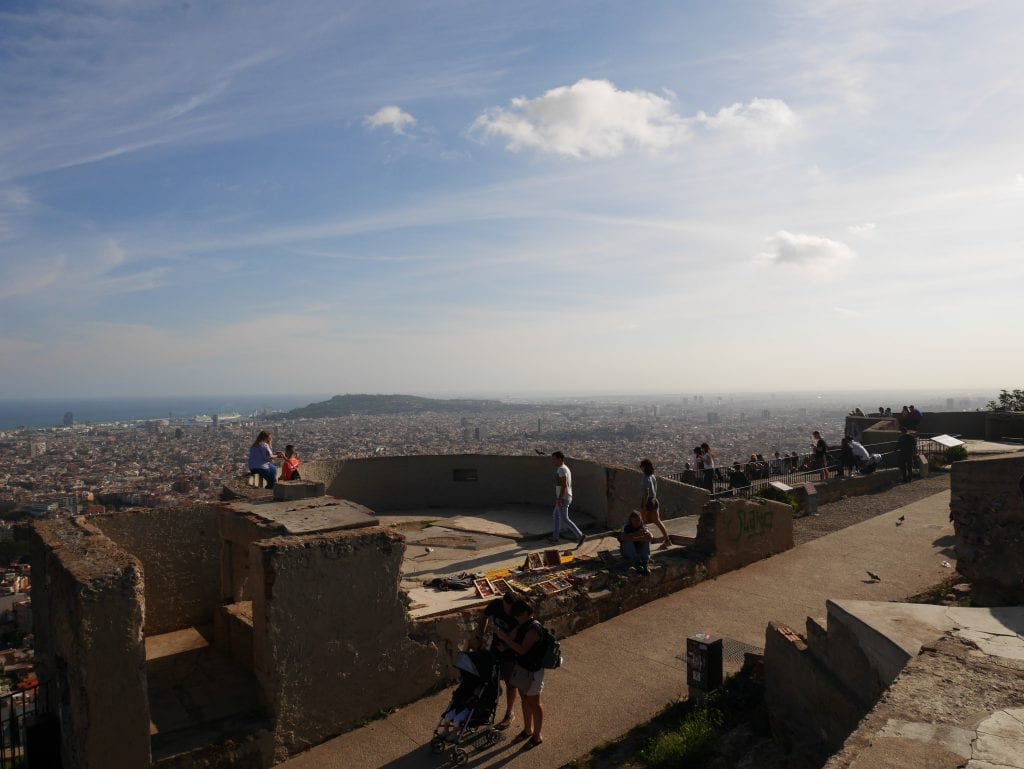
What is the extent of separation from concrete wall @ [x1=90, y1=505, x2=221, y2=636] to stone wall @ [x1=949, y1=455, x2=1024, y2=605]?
8.59 m

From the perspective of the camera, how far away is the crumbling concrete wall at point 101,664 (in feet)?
15.7

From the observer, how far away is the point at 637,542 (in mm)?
8922

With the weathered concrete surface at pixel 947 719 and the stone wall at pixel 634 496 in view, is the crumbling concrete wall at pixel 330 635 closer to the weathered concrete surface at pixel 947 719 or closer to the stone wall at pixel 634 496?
Answer: the weathered concrete surface at pixel 947 719

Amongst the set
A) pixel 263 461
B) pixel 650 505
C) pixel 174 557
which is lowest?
pixel 174 557

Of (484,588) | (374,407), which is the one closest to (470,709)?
(484,588)

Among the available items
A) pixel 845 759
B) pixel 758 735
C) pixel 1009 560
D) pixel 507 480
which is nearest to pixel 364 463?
pixel 507 480

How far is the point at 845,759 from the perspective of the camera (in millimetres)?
3414

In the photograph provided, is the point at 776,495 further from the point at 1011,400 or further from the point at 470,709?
the point at 1011,400

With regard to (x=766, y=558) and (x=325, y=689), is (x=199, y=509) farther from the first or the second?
(x=766, y=558)

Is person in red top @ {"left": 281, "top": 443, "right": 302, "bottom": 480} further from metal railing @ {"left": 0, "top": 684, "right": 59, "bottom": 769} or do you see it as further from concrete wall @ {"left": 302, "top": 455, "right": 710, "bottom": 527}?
metal railing @ {"left": 0, "top": 684, "right": 59, "bottom": 769}

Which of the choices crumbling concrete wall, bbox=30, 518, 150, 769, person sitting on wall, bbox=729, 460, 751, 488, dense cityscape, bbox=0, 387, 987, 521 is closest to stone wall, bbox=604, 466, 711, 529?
person sitting on wall, bbox=729, 460, 751, 488

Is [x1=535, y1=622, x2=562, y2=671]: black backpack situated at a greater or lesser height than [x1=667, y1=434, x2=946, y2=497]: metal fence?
lesser

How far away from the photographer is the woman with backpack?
5570 mm

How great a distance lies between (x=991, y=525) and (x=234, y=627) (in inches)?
322
